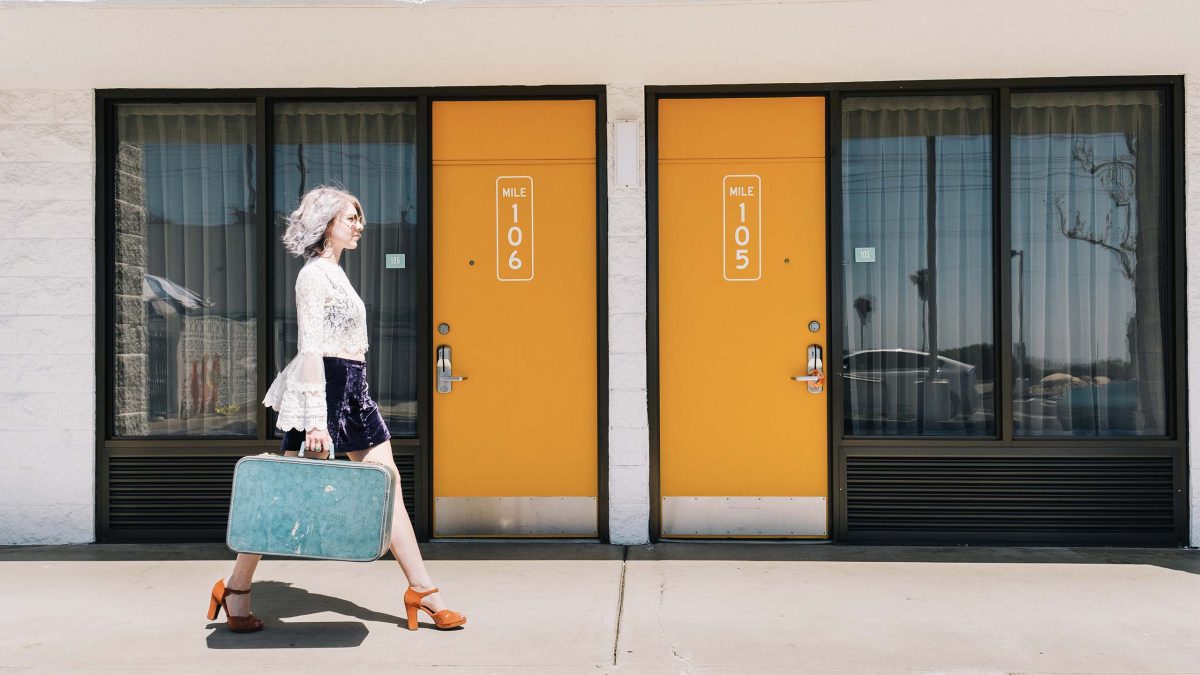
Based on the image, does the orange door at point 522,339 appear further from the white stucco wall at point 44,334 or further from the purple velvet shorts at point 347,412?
the white stucco wall at point 44,334

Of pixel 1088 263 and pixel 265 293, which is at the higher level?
pixel 1088 263

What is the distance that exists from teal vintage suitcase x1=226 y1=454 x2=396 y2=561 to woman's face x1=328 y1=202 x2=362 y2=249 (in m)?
0.88

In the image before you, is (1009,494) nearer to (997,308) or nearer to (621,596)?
(997,308)

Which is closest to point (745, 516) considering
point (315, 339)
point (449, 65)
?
point (315, 339)

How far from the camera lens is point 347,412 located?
387 cm

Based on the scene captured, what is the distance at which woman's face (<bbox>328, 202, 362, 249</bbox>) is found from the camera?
12.7 feet

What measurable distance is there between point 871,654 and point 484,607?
1.66m

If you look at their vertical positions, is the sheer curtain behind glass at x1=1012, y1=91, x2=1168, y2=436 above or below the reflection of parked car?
above

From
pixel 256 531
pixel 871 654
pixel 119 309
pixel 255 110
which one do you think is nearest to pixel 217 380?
pixel 119 309

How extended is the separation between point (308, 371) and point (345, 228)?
1.99 ft

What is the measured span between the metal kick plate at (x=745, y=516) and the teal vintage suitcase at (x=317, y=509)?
91.5 inches

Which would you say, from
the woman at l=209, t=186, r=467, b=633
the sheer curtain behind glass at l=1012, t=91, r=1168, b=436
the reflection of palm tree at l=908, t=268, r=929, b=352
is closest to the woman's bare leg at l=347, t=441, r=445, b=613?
the woman at l=209, t=186, r=467, b=633

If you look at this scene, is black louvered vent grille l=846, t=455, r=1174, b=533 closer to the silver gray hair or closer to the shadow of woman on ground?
the shadow of woman on ground

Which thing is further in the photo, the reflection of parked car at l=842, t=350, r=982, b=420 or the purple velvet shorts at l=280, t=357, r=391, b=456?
the reflection of parked car at l=842, t=350, r=982, b=420
